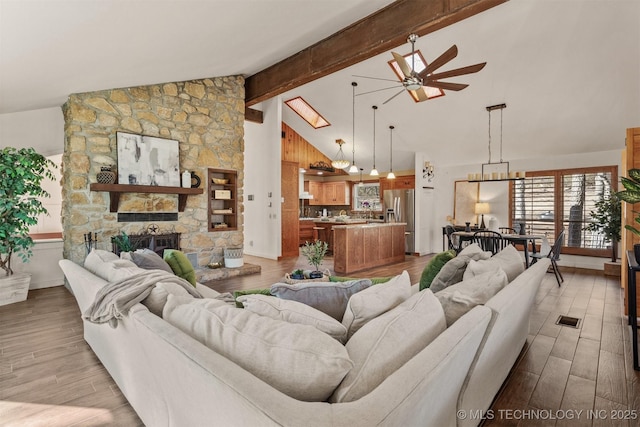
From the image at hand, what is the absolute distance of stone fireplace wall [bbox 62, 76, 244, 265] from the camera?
14.2 feet

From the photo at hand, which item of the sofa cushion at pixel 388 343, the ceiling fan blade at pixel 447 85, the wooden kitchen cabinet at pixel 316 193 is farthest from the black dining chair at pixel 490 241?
the wooden kitchen cabinet at pixel 316 193

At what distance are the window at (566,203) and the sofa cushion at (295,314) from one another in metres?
7.40

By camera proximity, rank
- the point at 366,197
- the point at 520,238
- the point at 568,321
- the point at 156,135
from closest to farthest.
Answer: the point at 568,321 → the point at 156,135 → the point at 520,238 → the point at 366,197

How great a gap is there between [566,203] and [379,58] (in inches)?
195

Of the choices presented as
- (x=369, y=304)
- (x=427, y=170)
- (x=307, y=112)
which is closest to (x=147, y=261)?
(x=369, y=304)

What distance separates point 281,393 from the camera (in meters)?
0.77

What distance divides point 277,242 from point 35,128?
14.4 feet

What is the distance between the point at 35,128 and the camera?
4.64 metres

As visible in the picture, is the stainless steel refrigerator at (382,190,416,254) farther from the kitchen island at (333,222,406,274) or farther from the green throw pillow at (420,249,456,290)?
the green throw pillow at (420,249,456,290)

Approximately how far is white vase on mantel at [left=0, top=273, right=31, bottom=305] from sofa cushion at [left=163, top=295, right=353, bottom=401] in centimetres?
Answer: 422

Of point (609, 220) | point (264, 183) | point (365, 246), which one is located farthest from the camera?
point (264, 183)

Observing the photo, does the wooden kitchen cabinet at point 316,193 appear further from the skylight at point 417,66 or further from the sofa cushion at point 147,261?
the sofa cushion at point 147,261

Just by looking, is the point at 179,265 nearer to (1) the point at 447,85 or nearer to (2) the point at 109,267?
(2) the point at 109,267

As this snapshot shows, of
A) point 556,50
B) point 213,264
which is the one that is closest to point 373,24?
point 556,50
